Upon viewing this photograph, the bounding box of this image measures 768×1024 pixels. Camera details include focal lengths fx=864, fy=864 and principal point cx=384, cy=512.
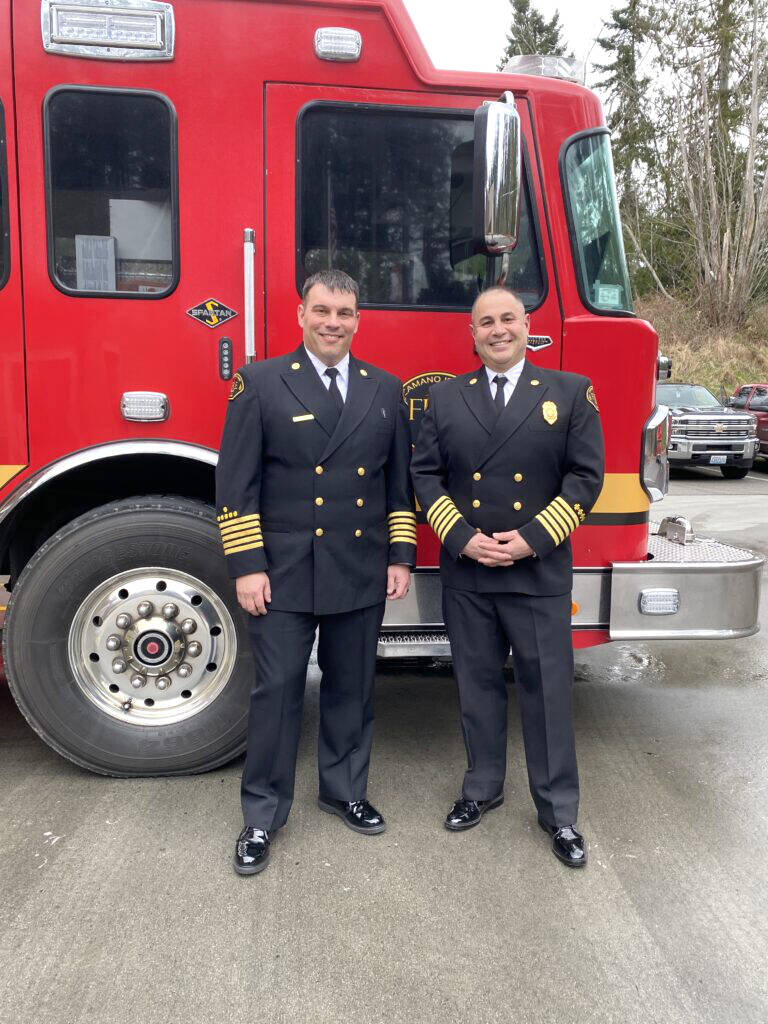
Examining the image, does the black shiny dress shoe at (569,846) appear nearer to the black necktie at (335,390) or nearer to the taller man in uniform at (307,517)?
the taller man in uniform at (307,517)

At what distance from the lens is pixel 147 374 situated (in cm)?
321

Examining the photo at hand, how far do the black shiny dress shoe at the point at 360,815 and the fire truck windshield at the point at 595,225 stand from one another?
206cm

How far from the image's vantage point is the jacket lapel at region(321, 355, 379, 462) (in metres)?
2.80

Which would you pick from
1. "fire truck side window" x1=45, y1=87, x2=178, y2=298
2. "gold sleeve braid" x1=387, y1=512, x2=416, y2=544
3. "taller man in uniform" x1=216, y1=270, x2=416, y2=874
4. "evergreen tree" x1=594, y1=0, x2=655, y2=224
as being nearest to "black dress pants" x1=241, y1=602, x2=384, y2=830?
"taller man in uniform" x1=216, y1=270, x2=416, y2=874

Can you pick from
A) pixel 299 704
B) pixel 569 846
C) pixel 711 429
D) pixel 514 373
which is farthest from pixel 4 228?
pixel 711 429

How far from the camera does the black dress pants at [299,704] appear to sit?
9.40 feet

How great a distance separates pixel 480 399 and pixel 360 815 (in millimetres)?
1510

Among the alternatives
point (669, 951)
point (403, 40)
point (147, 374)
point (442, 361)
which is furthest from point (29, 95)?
point (669, 951)

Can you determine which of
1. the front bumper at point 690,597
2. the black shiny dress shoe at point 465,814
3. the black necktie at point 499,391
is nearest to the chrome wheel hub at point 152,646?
the black shiny dress shoe at point 465,814

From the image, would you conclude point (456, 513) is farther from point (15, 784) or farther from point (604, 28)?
point (604, 28)

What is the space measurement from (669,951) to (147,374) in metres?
2.54

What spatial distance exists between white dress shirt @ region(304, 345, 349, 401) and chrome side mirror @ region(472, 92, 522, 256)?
0.62m

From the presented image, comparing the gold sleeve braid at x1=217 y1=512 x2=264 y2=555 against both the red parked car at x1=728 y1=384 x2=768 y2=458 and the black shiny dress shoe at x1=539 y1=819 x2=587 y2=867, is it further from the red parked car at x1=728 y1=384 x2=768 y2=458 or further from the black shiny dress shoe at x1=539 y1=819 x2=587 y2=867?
the red parked car at x1=728 y1=384 x2=768 y2=458

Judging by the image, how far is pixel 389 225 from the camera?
326cm
